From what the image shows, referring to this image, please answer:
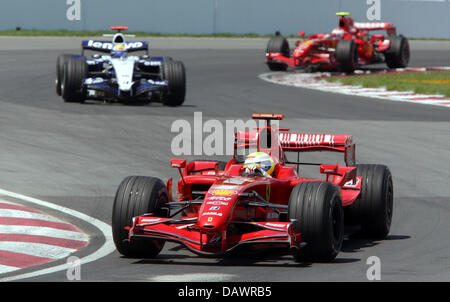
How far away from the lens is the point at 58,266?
8.84 meters

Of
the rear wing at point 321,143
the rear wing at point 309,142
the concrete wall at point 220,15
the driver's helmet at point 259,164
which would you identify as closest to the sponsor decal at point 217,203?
the driver's helmet at point 259,164

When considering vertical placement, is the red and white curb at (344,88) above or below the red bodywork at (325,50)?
below

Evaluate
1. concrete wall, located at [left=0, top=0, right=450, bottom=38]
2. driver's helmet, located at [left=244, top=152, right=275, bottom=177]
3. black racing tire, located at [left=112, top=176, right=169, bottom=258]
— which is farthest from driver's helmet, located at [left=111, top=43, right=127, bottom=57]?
concrete wall, located at [left=0, top=0, right=450, bottom=38]

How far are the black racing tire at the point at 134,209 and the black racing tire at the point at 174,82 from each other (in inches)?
468

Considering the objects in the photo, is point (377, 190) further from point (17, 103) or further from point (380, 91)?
point (380, 91)

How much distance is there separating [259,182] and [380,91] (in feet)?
57.1

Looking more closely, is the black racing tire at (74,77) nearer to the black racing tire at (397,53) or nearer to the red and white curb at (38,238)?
the red and white curb at (38,238)

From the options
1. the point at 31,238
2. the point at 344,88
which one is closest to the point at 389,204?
the point at 31,238

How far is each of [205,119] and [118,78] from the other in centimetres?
274

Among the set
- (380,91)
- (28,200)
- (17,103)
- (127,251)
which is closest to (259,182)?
(127,251)

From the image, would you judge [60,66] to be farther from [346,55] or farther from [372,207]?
[372,207]

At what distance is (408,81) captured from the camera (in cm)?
2861

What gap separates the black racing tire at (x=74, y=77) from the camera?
21.0 meters

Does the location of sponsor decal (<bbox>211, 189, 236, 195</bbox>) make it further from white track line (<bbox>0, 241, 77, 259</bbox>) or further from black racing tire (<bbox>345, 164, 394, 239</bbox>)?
black racing tire (<bbox>345, 164, 394, 239</bbox>)
